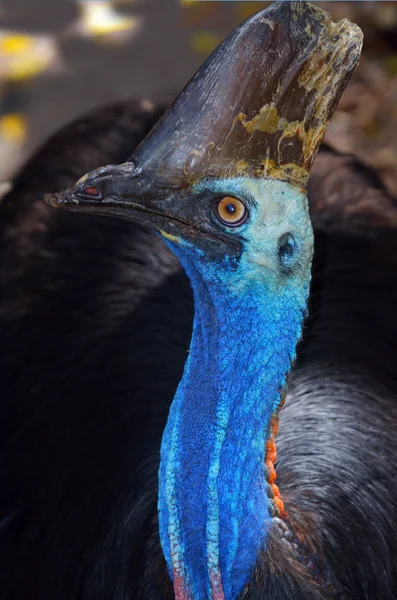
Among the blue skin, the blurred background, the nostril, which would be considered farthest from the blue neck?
the blurred background

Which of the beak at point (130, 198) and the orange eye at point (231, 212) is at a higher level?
the orange eye at point (231, 212)

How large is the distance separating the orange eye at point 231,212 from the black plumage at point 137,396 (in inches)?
20.1

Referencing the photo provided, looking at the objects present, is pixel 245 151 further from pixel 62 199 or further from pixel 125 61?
pixel 125 61

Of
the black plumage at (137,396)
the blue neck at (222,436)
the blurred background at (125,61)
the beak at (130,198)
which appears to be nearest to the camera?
the beak at (130,198)

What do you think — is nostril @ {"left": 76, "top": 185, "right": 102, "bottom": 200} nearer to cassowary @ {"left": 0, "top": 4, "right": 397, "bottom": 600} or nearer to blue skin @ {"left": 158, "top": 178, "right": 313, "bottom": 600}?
cassowary @ {"left": 0, "top": 4, "right": 397, "bottom": 600}

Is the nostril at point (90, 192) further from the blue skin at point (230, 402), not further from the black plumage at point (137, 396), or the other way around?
the black plumage at point (137, 396)

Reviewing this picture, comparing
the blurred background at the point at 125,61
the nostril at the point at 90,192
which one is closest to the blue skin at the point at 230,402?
the nostril at the point at 90,192

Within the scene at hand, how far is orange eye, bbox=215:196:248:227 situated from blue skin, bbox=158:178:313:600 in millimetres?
18

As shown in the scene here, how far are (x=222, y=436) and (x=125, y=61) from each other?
2943mm

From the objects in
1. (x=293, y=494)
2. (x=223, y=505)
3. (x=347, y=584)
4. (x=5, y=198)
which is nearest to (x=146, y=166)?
(x=223, y=505)

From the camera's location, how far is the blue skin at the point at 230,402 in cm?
142

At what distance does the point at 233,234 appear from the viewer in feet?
4.55

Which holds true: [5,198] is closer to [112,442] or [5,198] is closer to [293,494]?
[112,442]

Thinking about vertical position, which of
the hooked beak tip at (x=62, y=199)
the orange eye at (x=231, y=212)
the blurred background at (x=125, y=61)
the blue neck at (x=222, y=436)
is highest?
the blurred background at (x=125, y=61)
